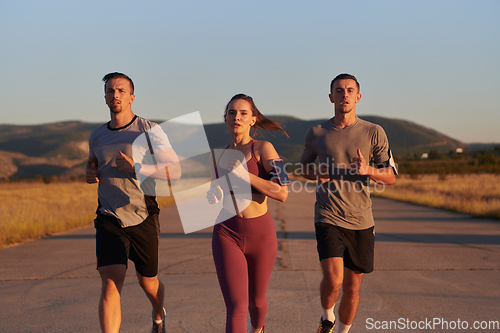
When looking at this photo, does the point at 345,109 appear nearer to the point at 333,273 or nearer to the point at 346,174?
the point at 346,174

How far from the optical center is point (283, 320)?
194 inches

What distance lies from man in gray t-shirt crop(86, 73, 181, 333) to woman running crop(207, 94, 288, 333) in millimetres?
691

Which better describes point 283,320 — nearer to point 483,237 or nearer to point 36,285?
point 36,285

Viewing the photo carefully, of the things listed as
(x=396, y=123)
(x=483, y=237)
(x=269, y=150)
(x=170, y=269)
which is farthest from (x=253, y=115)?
(x=396, y=123)

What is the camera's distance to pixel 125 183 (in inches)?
161

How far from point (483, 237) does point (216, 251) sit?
9748mm

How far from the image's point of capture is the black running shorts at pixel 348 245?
4.18 meters

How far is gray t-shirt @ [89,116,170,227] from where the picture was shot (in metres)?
4.09

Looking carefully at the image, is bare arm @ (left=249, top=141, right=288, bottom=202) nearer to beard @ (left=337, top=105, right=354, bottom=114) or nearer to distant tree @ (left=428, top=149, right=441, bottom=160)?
beard @ (left=337, top=105, right=354, bottom=114)

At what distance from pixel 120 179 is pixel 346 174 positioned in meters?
2.04

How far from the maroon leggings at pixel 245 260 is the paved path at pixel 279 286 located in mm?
1095

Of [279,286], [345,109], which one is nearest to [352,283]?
[345,109]

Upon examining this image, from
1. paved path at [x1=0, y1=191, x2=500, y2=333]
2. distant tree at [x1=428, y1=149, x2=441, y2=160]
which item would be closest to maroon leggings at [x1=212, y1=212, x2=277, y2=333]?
paved path at [x1=0, y1=191, x2=500, y2=333]

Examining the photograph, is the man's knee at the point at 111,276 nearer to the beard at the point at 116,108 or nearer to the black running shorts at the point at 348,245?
the beard at the point at 116,108
